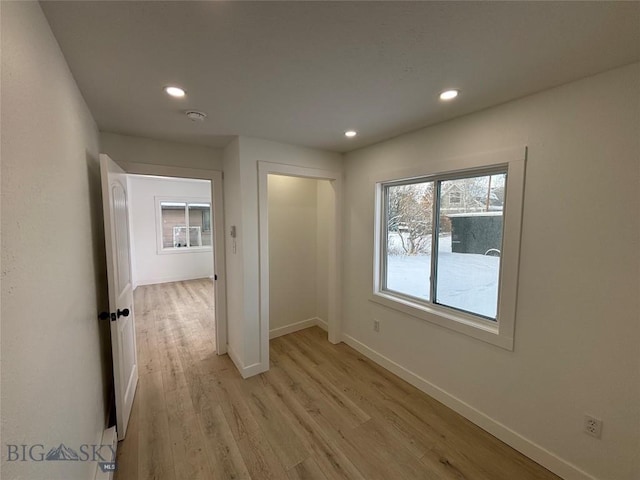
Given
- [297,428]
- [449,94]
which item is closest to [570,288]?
[449,94]

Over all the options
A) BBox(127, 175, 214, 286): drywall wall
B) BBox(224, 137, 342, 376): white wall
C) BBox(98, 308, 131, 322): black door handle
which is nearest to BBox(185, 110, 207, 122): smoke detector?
BBox(224, 137, 342, 376): white wall

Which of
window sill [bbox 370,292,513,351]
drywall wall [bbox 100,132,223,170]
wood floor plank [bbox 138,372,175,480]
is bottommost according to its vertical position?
wood floor plank [bbox 138,372,175,480]

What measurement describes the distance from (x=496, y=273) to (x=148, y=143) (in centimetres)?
329

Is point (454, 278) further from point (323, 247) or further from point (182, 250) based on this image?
point (182, 250)

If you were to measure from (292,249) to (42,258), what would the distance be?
279 cm

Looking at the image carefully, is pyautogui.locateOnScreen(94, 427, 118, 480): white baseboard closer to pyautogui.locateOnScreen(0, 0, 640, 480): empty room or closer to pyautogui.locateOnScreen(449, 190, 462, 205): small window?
pyautogui.locateOnScreen(0, 0, 640, 480): empty room

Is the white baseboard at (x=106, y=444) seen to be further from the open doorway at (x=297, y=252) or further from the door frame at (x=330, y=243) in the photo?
the open doorway at (x=297, y=252)

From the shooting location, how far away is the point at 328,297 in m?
3.67

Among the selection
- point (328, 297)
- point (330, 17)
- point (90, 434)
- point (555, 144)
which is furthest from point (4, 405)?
point (328, 297)

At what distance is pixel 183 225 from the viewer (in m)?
6.68

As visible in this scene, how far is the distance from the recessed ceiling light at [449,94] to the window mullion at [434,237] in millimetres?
767

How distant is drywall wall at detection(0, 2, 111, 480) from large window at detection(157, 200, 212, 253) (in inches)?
208

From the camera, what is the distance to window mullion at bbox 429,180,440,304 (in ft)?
7.72

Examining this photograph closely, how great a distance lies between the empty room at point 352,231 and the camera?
101cm
